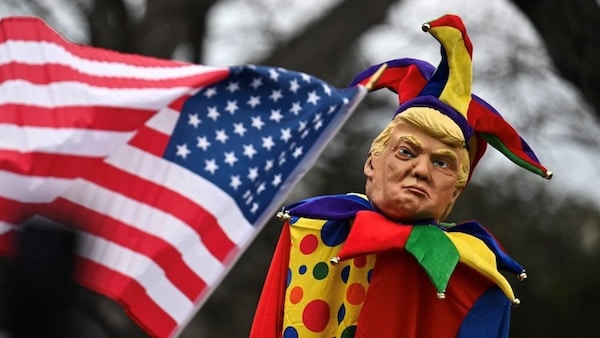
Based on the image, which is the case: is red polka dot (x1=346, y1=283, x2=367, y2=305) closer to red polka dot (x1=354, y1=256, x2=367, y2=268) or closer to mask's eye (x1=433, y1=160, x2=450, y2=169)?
red polka dot (x1=354, y1=256, x2=367, y2=268)

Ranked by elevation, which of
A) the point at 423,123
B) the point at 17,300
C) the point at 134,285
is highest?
the point at 17,300

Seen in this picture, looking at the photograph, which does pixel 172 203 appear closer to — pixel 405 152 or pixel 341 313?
pixel 341 313

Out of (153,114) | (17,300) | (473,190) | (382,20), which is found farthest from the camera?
(473,190)

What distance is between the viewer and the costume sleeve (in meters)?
5.35

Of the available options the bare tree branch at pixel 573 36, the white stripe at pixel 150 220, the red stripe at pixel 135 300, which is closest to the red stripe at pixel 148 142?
the white stripe at pixel 150 220

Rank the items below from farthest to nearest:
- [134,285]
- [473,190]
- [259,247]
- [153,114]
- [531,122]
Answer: [473,190]
[259,247]
[531,122]
[153,114]
[134,285]

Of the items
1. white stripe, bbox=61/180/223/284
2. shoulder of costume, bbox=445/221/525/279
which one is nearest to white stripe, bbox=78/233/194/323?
white stripe, bbox=61/180/223/284

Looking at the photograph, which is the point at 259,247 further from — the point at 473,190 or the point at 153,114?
the point at 153,114

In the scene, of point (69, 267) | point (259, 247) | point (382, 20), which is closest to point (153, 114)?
point (69, 267)

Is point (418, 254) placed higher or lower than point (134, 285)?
higher

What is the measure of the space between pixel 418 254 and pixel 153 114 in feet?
4.71

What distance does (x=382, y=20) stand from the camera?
508 inches

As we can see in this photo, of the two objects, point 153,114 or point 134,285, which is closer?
point 134,285

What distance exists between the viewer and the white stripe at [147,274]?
5703 mm
